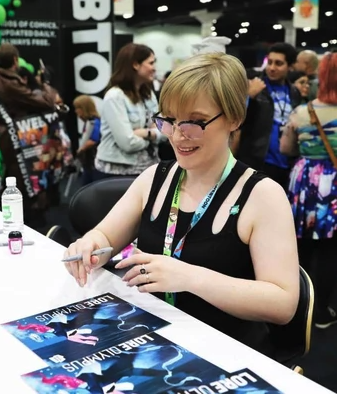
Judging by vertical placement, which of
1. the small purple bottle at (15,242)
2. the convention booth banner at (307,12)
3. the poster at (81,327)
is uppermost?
the convention booth banner at (307,12)

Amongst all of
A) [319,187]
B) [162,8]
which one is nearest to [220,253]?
[319,187]

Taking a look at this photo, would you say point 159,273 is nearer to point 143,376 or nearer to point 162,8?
point 143,376

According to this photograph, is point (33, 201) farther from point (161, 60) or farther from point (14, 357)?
point (161, 60)

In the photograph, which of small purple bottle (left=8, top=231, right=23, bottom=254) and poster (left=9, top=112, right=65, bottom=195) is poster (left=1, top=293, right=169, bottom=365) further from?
poster (left=9, top=112, right=65, bottom=195)

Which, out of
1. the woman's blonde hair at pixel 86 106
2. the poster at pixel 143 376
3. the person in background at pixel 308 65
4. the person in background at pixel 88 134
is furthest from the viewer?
the woman's blonde hair at pixel 86 106

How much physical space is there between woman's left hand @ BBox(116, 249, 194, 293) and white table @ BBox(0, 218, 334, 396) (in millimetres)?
79

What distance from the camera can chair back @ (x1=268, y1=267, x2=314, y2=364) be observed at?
1494 millimetres

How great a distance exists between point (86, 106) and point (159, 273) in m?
4.39

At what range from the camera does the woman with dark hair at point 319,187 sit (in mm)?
2877

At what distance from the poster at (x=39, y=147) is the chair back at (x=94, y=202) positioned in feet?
3.71

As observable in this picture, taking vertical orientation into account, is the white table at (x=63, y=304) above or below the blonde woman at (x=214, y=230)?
below

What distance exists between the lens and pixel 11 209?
6.94ft

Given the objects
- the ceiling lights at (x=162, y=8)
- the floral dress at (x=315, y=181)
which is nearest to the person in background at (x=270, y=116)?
the floral dress at (x=315, y=181)

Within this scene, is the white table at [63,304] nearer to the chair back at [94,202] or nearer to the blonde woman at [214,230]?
the blonde woman at [214,230]
